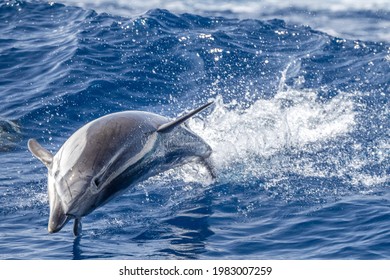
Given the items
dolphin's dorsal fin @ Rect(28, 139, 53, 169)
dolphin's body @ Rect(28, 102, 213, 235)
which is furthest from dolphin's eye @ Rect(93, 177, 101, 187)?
dolphin's dorsal fin @ Rect(28, 139, 53, 169)

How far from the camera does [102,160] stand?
8.06 m

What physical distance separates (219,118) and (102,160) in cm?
623

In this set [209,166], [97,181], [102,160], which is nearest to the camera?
[97,181]

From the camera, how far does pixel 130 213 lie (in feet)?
34.2

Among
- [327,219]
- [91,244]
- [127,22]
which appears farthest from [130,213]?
[127,22]

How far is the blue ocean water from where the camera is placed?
31.3ft

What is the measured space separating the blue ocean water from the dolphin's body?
104 cm

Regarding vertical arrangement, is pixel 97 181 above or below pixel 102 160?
below

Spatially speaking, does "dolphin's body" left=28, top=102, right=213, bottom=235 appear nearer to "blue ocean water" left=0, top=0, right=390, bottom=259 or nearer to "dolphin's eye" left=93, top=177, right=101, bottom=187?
"dolphin's eye" left=93, top=177, right=101, bottom=187

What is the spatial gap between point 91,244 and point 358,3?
1619 cm

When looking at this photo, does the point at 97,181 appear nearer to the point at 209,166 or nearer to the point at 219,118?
the point at 209,166

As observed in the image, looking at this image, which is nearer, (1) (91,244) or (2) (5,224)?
(1) (91,244)

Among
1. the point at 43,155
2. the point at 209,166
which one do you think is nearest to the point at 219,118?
the point at 209,166
